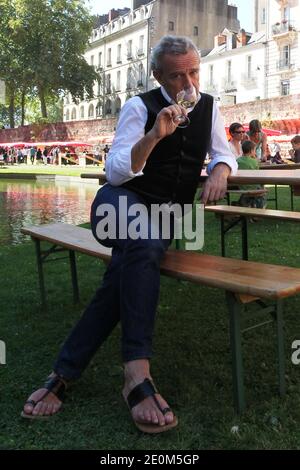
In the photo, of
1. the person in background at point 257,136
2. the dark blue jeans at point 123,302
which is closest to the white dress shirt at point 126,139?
the dark blue jeans at point 123,302

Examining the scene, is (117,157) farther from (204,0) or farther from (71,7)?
(204,0)

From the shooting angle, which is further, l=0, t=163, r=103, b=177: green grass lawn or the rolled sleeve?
l=0, t=163, r=103, b=177: green grass lawn

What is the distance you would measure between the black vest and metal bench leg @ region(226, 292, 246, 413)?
670mm

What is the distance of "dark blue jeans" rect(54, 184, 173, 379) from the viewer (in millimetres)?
2260

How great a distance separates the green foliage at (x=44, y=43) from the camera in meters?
49.7

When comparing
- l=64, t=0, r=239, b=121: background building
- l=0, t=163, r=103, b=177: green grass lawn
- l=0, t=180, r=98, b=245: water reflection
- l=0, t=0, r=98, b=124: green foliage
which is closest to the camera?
l=0, t=180, r=98, b=245: water reflection

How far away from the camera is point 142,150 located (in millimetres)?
2383

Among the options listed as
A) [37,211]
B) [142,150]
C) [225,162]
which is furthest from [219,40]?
[142,150]

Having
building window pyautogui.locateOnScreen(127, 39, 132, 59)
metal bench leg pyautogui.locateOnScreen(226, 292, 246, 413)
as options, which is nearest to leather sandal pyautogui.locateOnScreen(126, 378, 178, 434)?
metal bench leg pyautogui.locateOnScreen(226, 292, 246, 413)

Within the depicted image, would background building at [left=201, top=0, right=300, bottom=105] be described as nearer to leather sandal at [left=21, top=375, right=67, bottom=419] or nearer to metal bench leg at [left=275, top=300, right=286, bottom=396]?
metal bench leg at [left=275, top=300, right=286, bottom=396]

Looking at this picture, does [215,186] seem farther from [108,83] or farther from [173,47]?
[108,83]

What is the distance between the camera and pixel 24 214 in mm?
10406
